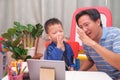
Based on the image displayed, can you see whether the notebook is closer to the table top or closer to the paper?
the paper

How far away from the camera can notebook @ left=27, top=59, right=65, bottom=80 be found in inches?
42.8

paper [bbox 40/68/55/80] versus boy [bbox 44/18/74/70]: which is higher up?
boy [bbox 44/18/74/70]

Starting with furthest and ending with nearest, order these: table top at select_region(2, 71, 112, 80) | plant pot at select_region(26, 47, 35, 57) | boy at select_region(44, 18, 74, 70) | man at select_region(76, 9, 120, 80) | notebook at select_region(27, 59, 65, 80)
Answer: plant pot at select_region(26, 47, 35, 57) → boy at select_region(44, 18, 74, 70) → man at select_region(76, 9, 120, 80) → table top at select_region(2, 71, 112, 80) → notebook at select_region(27, 59, 65, 80)

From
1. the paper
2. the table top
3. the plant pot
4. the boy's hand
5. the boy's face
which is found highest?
the boy's face

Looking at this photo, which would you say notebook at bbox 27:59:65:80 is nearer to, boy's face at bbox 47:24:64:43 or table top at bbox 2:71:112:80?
table top at bbox 2:71:112:80

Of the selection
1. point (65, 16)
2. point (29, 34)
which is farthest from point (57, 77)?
point (65, 16)

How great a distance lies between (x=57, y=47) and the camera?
1599 millimetres

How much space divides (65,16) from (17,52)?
3.48 ft

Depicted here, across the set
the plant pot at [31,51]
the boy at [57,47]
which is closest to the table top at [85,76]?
the boy at [57,47]

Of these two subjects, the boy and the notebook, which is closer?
the notebook

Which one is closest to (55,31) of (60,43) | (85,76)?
(60,43)

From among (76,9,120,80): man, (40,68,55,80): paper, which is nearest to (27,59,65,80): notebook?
(40,68,55,80): paper

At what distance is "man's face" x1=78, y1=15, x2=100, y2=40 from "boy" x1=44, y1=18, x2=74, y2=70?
192mm

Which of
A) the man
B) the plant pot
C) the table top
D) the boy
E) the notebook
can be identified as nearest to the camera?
the notebook
